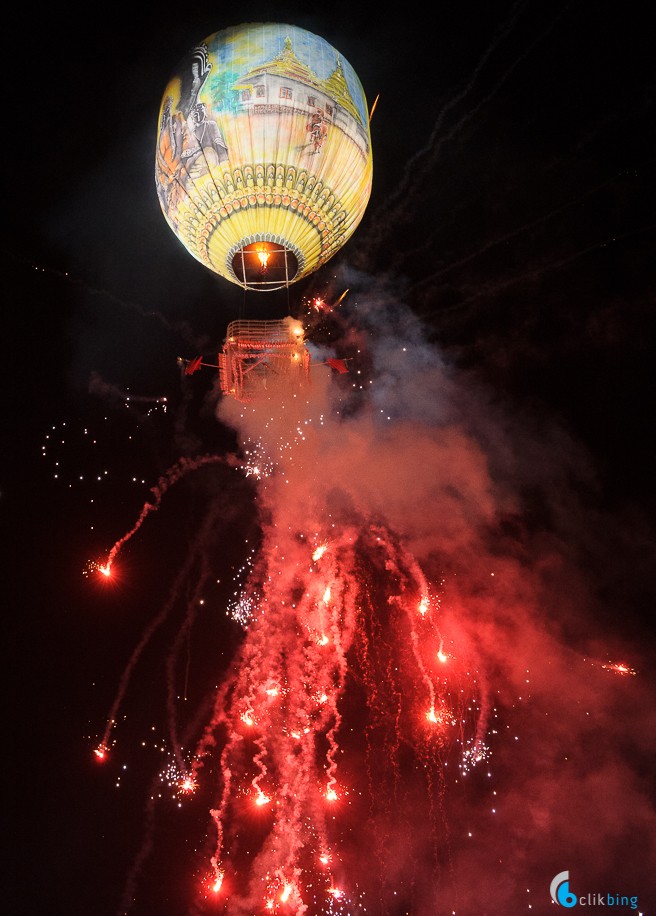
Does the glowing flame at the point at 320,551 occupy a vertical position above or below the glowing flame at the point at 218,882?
above

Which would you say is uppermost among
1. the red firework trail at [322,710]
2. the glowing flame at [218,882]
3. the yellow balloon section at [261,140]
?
the yellow balloon section at [261,140]

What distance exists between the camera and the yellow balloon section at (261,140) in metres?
3.78

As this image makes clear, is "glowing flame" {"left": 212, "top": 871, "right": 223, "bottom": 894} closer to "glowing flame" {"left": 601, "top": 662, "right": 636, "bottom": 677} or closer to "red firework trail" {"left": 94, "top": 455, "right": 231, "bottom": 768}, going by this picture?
"red firework trail" {"left": 94, "top": 455, "right": 231, "bottom": 768}

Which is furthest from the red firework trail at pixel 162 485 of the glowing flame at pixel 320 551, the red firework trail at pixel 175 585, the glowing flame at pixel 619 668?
the glowing flame at pixel 619 668

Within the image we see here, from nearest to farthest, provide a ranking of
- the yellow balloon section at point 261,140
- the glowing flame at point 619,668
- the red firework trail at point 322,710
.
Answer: the yellow balloon section at point 261,140, the glowing flame at point 619,668, the red firework trail at point 322,710

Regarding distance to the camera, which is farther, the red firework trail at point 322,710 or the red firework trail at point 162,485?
the red firework trail at point 322,710

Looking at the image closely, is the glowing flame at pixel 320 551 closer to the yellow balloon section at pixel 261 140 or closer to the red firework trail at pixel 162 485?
the red firework trail at pixel 162 485

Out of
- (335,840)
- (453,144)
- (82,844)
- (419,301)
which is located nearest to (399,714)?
(335,840)

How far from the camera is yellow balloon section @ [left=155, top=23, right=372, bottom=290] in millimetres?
3775

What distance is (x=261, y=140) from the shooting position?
381 cm

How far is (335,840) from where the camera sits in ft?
25.2

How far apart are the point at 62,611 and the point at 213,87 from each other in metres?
6.25

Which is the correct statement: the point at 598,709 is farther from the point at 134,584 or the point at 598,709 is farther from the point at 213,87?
the point at 213,87

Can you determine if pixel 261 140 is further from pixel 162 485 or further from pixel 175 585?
pixel 175 585
